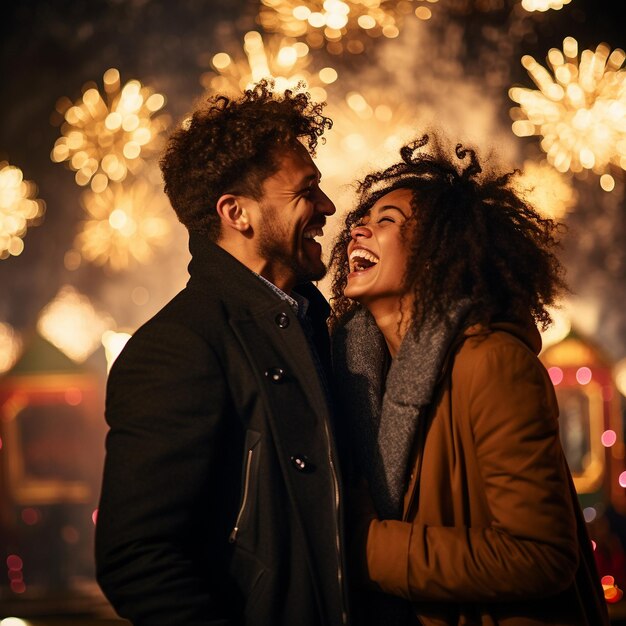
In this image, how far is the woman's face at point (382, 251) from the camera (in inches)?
73.5

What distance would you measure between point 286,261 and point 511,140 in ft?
11.9

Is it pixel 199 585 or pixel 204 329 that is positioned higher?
pixel 204 329

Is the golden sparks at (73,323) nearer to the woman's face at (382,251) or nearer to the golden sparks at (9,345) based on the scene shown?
Answer: the golden sparks at (9,345)

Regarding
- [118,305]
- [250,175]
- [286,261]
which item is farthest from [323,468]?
[118,305]

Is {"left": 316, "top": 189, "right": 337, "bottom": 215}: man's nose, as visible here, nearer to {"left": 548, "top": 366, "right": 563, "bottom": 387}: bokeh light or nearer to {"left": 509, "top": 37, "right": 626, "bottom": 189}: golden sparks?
{"left": 548, "top": 366, "right": 563, "bottom": 387}: bokeh light

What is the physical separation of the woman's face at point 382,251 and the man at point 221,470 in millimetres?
263

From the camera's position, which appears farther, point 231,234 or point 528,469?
point 231,234

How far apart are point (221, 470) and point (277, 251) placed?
0.61m

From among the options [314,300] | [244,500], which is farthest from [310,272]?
[244,500]

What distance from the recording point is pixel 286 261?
1965 millimetres

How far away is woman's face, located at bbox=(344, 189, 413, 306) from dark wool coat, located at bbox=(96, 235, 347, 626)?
1.05 feet

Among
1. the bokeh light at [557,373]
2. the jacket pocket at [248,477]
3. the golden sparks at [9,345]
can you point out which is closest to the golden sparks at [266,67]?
the golden sparks at [9,345]

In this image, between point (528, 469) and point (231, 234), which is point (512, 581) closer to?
point (528, 469)

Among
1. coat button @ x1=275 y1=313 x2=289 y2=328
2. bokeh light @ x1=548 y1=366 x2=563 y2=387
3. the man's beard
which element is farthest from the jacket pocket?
bokeh light @ x1=548 y1=366 x2=563 y2=387
